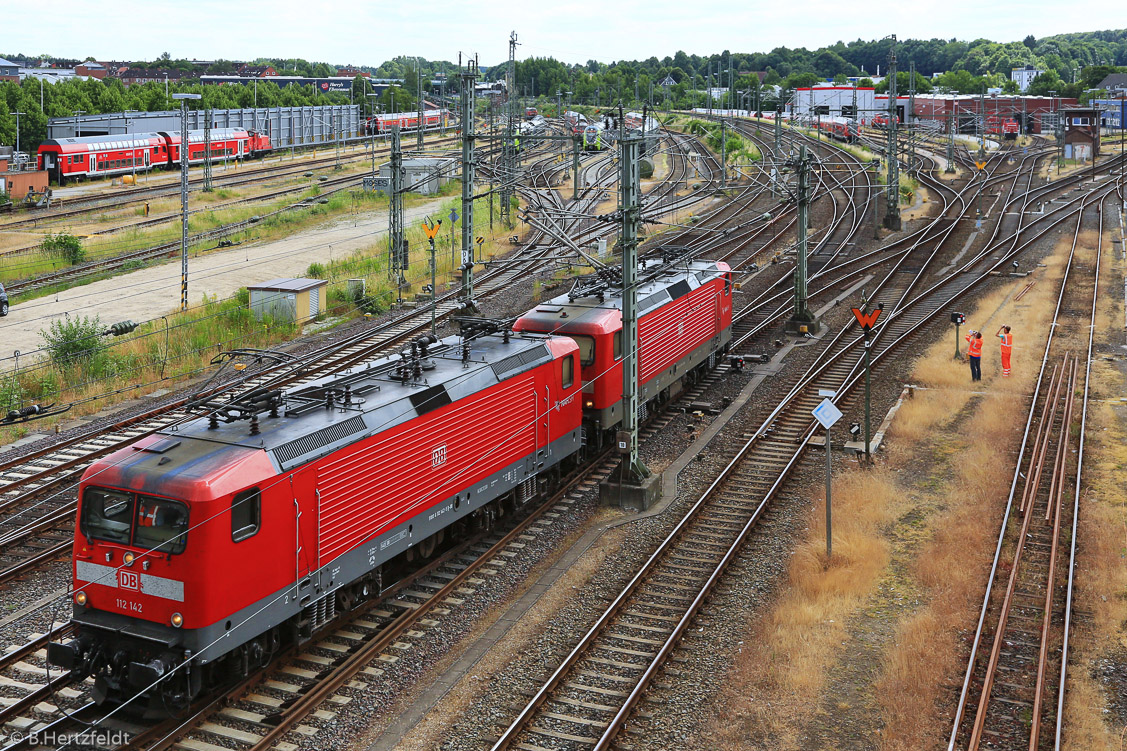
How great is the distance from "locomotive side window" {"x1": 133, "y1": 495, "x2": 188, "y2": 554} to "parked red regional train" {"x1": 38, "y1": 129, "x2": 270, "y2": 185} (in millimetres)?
72365

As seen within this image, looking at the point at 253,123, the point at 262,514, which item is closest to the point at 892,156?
the point at 262,514

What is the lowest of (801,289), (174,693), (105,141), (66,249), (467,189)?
(174,693)

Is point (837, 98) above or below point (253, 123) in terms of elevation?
above

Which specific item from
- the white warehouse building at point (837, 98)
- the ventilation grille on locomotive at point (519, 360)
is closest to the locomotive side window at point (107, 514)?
the ventilation grille on locomotive at point (519, 360)

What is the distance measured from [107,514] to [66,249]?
41.6 meters

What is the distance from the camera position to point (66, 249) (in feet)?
163

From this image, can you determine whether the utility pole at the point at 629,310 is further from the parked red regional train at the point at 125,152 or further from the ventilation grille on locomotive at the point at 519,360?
the parked red regional train at the point at 125,152

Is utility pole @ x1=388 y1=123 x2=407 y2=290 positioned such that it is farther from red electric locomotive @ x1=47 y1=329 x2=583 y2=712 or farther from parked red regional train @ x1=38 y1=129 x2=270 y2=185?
parked red regional train @ x1=38 y1=129 x2=270 y2=185

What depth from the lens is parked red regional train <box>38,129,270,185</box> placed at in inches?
2997

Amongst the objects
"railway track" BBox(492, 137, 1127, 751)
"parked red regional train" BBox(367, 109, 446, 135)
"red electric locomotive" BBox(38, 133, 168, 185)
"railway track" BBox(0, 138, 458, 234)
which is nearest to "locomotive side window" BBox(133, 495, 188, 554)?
"railway track" BBox(492, 137, 1127, 751)

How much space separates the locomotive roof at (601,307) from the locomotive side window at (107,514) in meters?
11.5

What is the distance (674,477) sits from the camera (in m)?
22.6

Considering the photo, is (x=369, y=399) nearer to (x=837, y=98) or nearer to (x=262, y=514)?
(x=262, y=514)

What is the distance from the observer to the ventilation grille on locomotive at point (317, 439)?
13.3m
